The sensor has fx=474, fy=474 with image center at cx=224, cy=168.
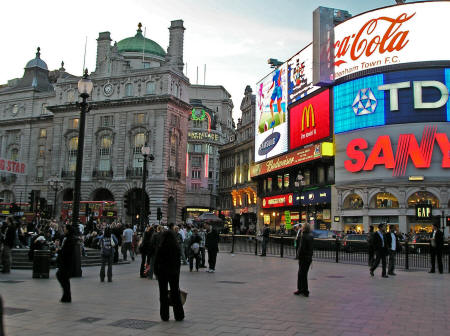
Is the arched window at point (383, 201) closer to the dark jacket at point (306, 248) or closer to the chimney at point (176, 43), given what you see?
the chimney at point (176, 43)

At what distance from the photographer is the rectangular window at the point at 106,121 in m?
67.9

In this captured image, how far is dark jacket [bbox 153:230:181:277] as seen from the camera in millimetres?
8891

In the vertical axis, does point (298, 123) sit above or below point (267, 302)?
above

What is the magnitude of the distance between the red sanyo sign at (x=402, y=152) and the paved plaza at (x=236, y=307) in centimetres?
3075

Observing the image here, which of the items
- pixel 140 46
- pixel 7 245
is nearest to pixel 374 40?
pixel 7 245

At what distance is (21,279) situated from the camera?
50.2 feet

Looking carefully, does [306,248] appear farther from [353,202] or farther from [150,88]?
[150,88]

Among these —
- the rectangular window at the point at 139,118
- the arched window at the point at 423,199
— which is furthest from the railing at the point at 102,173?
the arched window at the point at 423,199

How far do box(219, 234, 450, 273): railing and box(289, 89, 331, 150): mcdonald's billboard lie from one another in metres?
23.4

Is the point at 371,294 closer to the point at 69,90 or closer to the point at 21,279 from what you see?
the point at 21,279

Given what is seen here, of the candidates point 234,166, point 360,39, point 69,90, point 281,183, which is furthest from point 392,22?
point 69,90

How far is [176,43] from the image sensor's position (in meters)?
69.8

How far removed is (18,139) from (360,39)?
5693 cm

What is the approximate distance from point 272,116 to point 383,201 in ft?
75.1
